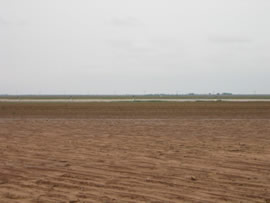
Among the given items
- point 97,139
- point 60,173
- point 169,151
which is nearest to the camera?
point 60,173

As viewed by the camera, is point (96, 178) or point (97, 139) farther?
point (97, 139)

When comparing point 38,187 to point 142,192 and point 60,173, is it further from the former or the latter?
point 142,192

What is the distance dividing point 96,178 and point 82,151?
3.04 metres

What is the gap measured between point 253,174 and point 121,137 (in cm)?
605

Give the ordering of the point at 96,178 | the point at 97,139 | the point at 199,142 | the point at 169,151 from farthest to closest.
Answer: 1. the point at 97,139
2. the point at 199,142
3. the point at 169,151
4. the point at 96,178

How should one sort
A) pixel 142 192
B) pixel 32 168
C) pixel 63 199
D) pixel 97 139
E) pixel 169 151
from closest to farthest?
pixel 63 199
pixel 142 192
pixel 32 168
pixel 169 151
pixel 97 139

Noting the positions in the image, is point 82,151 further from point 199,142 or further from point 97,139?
point 199,142

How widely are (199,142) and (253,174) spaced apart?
4.15 metres

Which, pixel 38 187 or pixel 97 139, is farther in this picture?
pixel 97 139

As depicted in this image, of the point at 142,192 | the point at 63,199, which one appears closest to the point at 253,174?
the point at 142,192

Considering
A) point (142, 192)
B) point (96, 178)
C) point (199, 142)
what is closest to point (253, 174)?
point (142, 192)

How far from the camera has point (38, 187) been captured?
5785 millimetres

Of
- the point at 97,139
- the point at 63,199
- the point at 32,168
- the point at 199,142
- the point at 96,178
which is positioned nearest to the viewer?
the point at 63,199

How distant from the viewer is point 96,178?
20.8 ft
